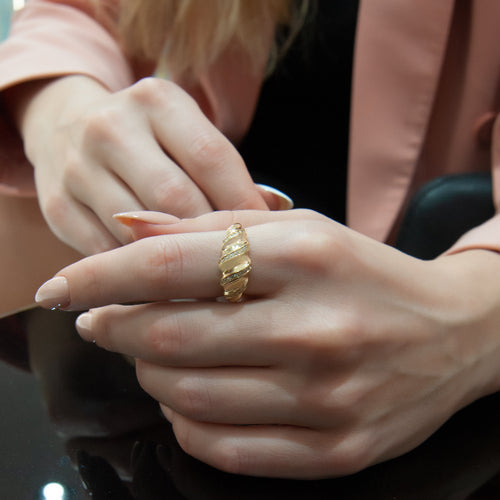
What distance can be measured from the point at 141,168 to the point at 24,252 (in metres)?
0.28

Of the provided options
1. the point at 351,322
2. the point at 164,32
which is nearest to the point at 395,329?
the point at 351,322

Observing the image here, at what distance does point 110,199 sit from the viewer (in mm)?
423

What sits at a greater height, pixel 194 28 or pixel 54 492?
pixel 194 28

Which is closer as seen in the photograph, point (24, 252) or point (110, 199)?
point (110, 199)

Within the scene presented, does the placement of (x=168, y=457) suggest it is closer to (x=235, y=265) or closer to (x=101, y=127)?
(x=235, y=265)

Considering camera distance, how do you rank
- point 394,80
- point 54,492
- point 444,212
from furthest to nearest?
point 394,80 → point 444,212 → point 54,492

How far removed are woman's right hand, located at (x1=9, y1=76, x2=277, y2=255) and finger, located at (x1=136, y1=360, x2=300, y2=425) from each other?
151 mm

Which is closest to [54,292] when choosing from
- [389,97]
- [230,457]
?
[230,457]

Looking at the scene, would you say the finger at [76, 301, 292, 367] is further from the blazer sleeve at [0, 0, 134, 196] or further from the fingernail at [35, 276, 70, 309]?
the blazer sleeve at [0, 0, 134, 196]

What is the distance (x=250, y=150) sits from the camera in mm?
984

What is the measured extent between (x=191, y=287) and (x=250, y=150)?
72 centimetres

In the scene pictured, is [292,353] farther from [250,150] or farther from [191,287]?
[250,150]

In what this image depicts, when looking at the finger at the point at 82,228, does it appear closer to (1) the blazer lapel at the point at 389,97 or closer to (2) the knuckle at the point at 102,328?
(2) the knuckle at the point at 102,328

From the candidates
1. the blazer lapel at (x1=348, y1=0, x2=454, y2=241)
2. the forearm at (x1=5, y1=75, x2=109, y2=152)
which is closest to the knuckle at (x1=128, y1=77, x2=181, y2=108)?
the forearm at (x1=5, y1=75, x2=109, y2=152)
